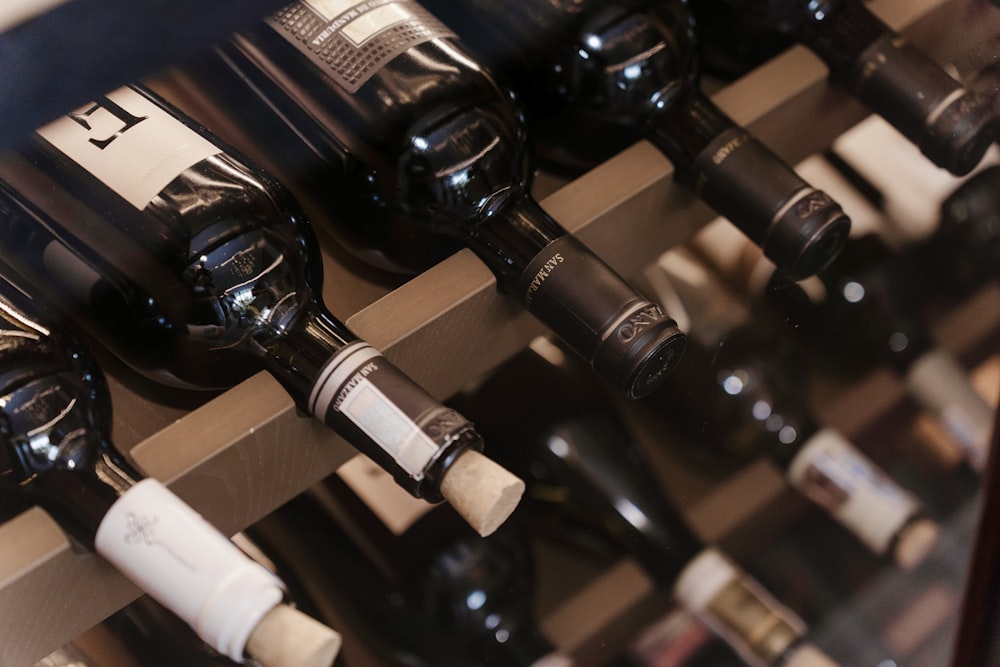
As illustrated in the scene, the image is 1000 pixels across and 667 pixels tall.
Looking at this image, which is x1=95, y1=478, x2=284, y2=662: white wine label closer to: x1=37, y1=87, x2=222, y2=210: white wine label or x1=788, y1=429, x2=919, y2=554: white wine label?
x1=37, y1=87, x2=222, y2=210: white wine label

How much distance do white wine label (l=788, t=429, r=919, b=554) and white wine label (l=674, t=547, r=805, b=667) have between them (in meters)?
0.09

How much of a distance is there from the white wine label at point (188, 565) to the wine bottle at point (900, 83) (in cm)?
42

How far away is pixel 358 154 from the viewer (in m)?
0.52

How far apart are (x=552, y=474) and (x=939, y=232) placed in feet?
1.44

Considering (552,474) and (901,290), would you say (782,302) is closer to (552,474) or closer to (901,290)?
(552,474)

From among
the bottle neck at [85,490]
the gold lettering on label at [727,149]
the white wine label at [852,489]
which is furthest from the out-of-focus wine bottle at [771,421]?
the bottle neck at [85,490]

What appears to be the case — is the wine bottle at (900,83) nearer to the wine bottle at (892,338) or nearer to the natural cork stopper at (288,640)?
the wine bottle at (892,338)

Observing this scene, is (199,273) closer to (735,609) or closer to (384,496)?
(384,496)

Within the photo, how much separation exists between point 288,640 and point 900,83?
1.44 feet

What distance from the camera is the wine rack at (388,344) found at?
0.42 m

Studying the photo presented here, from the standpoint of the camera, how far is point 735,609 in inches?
27.1

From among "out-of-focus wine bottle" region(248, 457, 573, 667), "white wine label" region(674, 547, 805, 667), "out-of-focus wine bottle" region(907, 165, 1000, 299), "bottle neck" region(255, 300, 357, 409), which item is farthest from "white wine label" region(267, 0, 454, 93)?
"out-of-focus wine bottle" region(907, 165, 1000, 299)

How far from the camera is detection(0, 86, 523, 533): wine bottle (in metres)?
0.43

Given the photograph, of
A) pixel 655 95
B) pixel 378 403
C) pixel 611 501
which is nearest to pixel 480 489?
pixel 378 403
